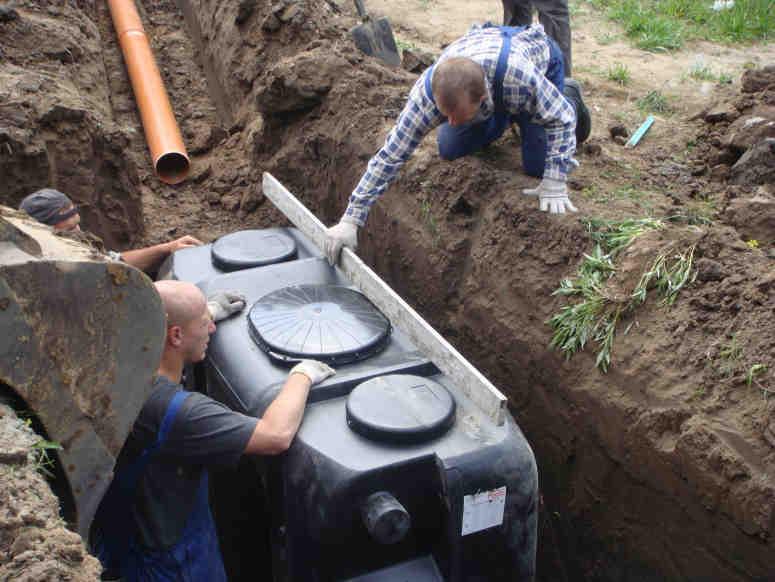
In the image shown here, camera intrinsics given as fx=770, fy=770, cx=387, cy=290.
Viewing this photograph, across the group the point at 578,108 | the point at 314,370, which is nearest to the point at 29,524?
the point at 314,370

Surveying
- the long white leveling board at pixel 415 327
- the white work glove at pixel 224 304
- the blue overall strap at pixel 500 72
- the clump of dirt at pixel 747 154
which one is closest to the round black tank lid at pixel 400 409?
the long white leveling board at pixel 415 327

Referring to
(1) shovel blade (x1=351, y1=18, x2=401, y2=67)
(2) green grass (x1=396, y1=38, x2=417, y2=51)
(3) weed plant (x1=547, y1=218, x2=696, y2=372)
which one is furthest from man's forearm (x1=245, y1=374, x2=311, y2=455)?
(2) green grass (x1=396, y1=38, x2=417, y2=51)

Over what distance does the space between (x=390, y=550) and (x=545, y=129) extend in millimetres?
2460

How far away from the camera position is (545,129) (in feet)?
14.1

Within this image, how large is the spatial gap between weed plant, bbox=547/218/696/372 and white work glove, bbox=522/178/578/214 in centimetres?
21

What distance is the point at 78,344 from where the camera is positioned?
232cm

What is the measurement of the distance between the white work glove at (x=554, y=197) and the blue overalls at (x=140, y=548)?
2.21 m

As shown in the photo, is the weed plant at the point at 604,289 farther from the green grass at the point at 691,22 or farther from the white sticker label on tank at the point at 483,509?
the green grass at the point at 691,22

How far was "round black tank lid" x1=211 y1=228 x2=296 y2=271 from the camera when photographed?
429 centimetres

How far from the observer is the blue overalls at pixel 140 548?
306cm

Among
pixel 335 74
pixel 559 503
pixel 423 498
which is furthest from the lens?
pixel 335 74

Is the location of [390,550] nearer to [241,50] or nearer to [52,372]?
[52,372]

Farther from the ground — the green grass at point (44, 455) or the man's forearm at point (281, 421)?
the green grass at point (44, 455)

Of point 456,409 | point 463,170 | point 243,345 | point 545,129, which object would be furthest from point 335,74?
point 456,409
